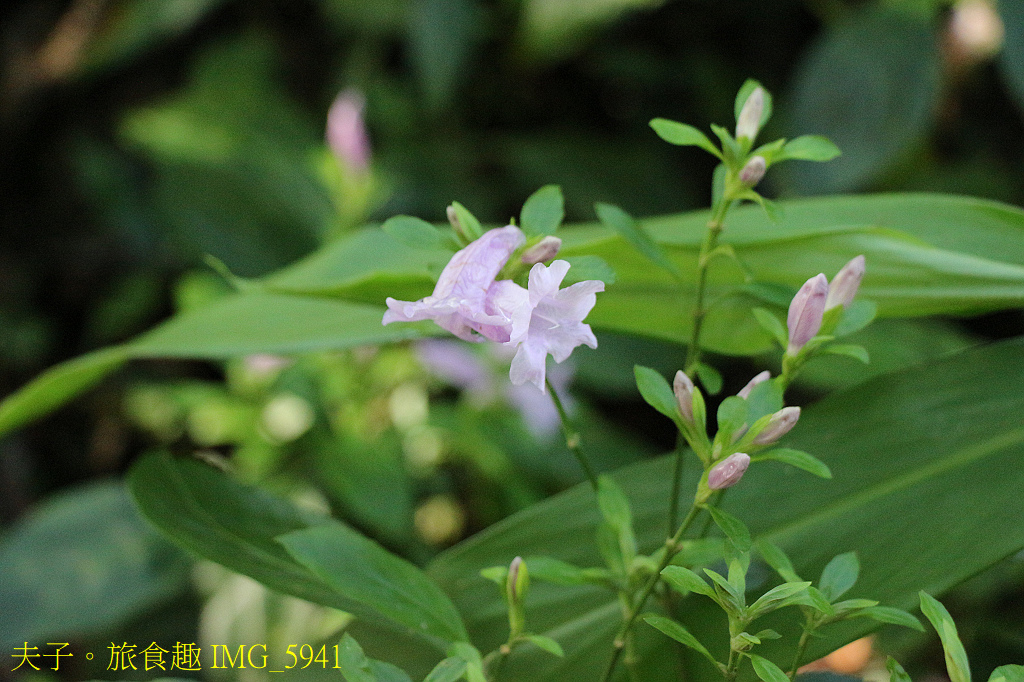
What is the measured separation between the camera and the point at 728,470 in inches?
7.7

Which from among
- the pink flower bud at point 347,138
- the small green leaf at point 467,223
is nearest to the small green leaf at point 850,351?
the small green leaf at point 467,223

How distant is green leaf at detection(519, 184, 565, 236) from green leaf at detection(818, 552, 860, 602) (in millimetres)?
131

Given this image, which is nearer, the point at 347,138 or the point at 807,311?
the point at 807,311

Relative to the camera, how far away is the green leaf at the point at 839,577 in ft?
0.76

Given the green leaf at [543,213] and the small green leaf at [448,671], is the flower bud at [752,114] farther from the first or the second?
the small green leaf at [448,671]

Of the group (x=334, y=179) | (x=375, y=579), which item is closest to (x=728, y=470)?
(x=375, y=579)

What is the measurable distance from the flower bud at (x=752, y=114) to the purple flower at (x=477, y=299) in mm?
86

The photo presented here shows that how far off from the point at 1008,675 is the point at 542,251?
0.53ft

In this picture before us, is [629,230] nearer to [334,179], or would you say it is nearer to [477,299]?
[477,299]

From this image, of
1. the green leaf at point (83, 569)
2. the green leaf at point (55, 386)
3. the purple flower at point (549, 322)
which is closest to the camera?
the purple flower at point (549, 322)

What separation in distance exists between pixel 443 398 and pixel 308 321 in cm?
55

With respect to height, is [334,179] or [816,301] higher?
[334,179]

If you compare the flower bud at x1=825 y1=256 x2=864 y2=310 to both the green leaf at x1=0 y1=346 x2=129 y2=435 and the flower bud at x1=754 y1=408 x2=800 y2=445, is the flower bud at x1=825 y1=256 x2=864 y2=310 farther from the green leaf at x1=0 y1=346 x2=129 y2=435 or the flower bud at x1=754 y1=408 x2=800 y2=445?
the green leaf at x1=0 y1=346 x2=129 y2=435

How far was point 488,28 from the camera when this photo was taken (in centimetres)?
97
